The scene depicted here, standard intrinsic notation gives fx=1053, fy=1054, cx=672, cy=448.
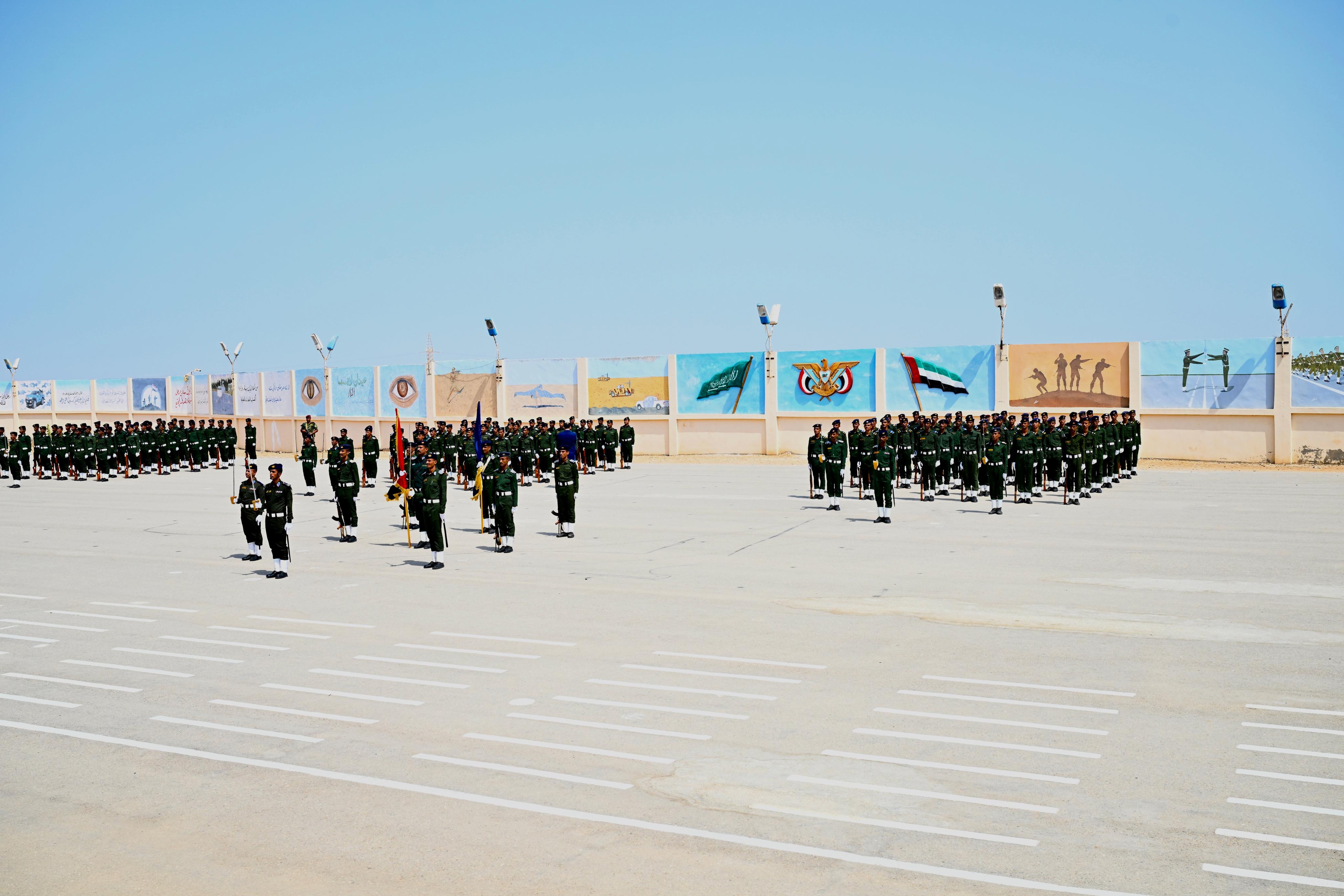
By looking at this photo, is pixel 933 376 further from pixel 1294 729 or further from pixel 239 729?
pixel 239 729

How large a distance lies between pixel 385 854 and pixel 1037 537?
16.5m

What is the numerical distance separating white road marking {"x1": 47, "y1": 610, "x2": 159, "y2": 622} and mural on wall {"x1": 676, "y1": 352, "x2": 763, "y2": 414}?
106 feet

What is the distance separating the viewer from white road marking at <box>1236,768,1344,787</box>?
25.4 ft

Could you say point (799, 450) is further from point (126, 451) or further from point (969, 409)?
point (126, 451)

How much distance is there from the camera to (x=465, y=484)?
110 ft

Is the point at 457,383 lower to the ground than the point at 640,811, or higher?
higher

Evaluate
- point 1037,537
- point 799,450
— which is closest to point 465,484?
point 799,450

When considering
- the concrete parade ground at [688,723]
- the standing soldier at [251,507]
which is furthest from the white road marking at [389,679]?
the standing soldier at [251,507]

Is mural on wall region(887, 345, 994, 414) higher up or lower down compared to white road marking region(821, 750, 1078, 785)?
higher up

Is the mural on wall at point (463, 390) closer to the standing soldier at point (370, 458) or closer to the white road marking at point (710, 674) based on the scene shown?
the standing soldier at point (370, 458)

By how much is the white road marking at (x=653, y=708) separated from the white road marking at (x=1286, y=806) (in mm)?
3926

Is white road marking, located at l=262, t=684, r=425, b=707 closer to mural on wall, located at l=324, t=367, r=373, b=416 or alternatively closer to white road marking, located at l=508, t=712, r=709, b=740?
white road marking, located at l=508, t=712, r=709, b=740

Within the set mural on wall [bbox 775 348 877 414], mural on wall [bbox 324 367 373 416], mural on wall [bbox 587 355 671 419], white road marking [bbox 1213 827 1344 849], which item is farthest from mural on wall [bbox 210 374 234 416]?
white road marking [bbox 1213 827 1344 849]

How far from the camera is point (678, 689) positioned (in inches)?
413
